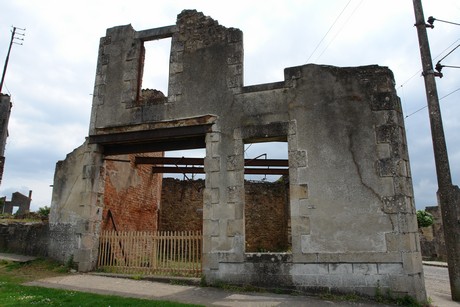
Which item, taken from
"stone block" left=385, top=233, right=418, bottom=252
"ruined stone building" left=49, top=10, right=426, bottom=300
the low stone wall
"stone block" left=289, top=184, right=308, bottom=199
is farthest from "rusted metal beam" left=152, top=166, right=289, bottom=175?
"stone block" left=385, top=233, right=418, bottom=252

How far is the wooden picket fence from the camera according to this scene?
824 centimetres

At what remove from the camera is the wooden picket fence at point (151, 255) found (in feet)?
27.0

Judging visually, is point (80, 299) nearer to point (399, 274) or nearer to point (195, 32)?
point (399, 274)

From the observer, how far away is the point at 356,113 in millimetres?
7465

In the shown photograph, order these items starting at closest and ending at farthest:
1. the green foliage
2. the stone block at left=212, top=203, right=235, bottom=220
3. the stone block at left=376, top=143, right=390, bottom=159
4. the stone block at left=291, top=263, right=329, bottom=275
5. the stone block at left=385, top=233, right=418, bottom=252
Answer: the stone block at left=385, top=233, right=418, bottom=252 < the stone block at left=291, top=263, right=329, bottom=275 < the stone block at left=376, top=143, right=390, bottom=159 < the stone block at left=212, top=203, right=235, bottom=220 < the green foliage

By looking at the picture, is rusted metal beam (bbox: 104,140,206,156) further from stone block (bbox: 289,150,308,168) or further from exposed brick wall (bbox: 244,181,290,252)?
exposed brick wall (bbox: 244,181,290,252)

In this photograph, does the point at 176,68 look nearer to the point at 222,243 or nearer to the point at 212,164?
the point at 212,164

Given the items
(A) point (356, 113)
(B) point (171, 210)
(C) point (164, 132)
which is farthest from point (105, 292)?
(B) point (171, 210)

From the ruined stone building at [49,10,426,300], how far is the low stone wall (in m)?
0.66

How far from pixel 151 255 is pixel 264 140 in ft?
13.2

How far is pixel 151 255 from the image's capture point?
8867mm

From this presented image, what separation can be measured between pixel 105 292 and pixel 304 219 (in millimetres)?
4078

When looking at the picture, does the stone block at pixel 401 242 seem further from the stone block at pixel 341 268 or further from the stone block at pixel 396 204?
the stone block at pixel 341 268

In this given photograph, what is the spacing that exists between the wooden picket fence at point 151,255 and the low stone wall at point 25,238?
2.12 m
